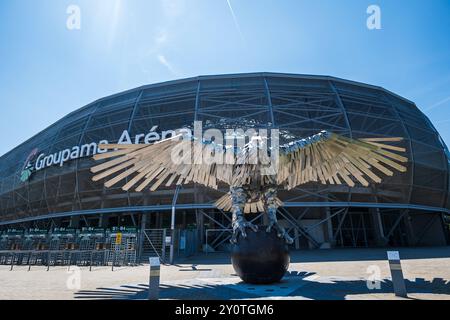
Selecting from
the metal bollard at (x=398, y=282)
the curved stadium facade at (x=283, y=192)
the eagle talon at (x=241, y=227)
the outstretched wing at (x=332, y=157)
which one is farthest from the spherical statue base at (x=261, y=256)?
the curved stadium facade at (x=283, y=192)

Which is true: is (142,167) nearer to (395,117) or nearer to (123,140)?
(123,140)

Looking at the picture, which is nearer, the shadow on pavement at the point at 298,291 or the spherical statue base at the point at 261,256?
the shadow on pavement at the point at 298,291

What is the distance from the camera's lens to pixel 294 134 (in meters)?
19.5

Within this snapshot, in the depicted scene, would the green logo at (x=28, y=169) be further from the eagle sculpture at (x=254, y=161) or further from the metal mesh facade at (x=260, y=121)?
the eagle sculpture at (x=254, y=161)

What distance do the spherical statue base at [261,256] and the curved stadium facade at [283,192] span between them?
12.9 meters

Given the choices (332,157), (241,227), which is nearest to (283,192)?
(332,157)

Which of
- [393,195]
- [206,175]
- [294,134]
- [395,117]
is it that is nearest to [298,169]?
[206,175]

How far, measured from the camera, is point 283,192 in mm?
19578

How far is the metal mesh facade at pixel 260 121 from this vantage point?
20141 millimetres

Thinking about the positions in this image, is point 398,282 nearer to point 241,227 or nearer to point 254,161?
point 241,227

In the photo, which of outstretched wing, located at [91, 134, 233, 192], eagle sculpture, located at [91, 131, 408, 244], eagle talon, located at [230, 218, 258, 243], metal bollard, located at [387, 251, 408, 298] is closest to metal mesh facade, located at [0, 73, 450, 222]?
outstretched wing, located at [91, 134, 233, 192]

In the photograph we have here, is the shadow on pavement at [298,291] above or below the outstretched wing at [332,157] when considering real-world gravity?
below

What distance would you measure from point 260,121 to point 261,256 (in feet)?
53.0

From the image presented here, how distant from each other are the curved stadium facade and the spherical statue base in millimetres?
12928
